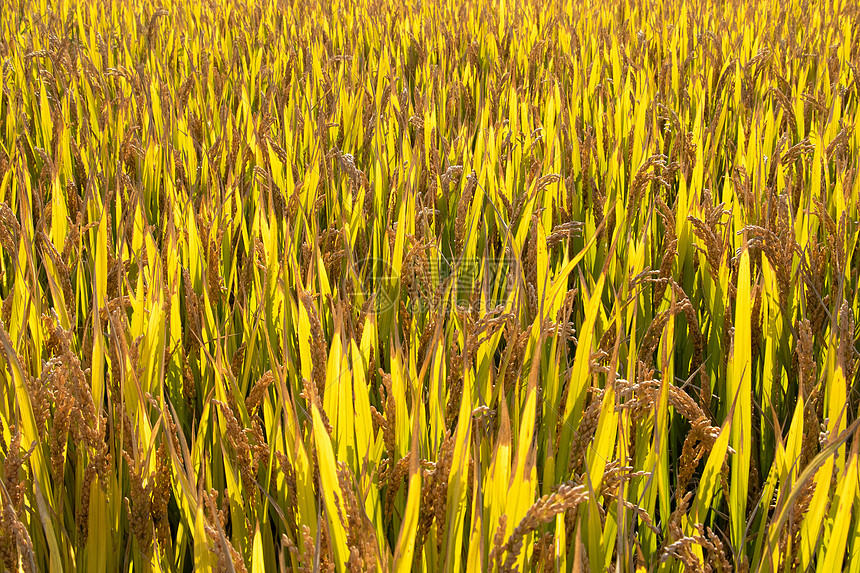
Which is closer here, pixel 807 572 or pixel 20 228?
pixel 807 572

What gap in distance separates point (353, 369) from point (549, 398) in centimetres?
28

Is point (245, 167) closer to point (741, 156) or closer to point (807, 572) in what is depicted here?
point (741, 156)

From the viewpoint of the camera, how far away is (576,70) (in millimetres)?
2621

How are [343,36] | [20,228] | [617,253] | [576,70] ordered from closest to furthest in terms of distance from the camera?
[20,228]
[617,253]
[576,70]
[343,36]

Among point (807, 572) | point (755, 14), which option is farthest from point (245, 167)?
point (755, 14)

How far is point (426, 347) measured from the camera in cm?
101

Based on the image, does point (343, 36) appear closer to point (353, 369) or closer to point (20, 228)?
point (20, 228)

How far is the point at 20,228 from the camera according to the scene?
1.08m

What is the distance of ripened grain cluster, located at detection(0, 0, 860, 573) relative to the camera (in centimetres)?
69

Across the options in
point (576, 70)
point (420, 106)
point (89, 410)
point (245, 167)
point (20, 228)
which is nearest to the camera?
point (89, 410)

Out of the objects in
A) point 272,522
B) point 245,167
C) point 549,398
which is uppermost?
point 245,167

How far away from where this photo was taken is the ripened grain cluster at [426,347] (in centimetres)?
69

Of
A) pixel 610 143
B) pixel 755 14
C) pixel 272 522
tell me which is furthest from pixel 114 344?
pixel 755 14

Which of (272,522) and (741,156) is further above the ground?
(741,156)
